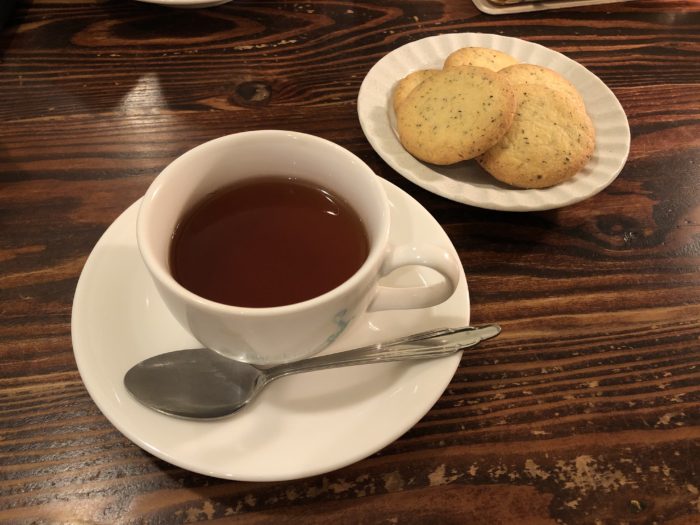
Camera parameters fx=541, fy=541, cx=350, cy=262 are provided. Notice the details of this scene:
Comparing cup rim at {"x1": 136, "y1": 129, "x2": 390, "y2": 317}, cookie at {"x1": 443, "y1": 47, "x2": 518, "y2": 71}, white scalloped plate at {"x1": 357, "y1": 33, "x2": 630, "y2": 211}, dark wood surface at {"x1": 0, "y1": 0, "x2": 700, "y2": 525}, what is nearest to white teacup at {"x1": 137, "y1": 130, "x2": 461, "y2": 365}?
cup rim at {"x1": 136, "y1": 129, "x2": 390, "y2": 317}

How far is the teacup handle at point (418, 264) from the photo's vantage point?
2.00 ft

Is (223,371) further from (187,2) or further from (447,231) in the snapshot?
(187,2)

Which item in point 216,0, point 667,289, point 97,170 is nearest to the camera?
point 667,289

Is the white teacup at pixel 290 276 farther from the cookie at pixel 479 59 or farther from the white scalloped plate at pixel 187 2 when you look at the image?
the white scalloped plate at pixel 187 2

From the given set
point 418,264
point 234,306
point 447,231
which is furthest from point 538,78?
point 234,306

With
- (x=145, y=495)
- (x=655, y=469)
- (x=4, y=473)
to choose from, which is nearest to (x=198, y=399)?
(x=145, y=495)

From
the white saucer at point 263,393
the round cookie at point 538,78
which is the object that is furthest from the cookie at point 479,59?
the white saucer at point 263,393

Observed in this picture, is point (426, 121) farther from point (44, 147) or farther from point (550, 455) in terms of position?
point (44, 147)

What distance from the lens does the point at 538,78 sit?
107 centimetres

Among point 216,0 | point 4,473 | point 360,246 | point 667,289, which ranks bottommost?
point 4,473

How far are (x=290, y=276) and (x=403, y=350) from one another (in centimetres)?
17

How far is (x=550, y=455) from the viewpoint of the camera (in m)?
0.70

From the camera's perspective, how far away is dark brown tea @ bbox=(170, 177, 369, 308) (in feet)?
2.18

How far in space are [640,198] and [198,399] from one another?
88 centimetres
